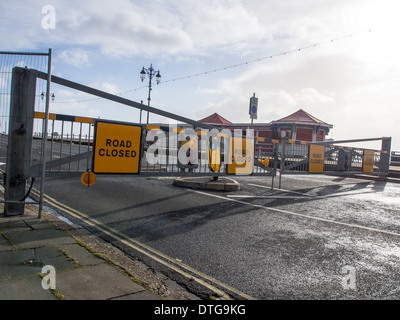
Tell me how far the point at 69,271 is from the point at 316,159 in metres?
9.99

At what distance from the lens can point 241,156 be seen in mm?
8516

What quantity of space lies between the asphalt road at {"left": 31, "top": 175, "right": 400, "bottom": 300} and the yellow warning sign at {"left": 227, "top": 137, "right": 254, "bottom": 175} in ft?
2.87

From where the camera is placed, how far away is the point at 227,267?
326 cm

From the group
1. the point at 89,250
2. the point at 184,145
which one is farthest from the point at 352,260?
the point at 184,145

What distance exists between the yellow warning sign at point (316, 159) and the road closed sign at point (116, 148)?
7.26 meters

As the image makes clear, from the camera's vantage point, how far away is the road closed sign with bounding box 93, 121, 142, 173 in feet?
17.6

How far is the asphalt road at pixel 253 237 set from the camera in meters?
2.93
